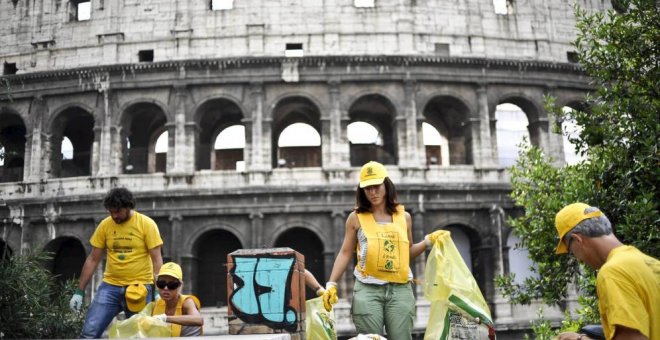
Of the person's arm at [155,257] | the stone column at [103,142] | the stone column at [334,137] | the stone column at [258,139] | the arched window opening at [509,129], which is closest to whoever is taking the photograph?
the person's arm at [155,257]

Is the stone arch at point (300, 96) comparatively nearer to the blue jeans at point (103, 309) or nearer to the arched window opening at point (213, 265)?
the arched window opening at point (213, 265)

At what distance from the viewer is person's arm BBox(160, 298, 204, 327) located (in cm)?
550

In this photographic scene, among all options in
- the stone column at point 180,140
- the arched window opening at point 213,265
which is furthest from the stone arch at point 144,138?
the arched window opening at point 213,265

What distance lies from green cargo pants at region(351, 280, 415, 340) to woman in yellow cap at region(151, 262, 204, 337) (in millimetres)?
1778

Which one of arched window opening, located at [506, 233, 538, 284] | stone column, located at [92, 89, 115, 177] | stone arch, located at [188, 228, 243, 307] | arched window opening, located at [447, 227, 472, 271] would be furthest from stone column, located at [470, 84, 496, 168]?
stone column, located at [92, 89, 115, 177]

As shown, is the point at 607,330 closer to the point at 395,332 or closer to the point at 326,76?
the point at 395,332

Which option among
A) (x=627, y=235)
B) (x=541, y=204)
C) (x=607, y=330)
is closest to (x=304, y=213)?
(x=541, y=204)

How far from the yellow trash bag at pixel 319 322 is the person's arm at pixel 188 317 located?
113cm

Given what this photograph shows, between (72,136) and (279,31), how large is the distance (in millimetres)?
9358

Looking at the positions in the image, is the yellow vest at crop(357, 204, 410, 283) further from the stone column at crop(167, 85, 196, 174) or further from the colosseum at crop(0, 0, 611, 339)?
the stone column at crop(167, 85, 196, 174)

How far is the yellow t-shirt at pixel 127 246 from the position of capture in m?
6.28

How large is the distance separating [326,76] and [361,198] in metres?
14.4

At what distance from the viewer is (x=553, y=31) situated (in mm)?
20578

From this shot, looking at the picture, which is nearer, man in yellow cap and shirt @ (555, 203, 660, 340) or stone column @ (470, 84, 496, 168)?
man in yellow cap and shirt @ (555, 203, 660, 340)
